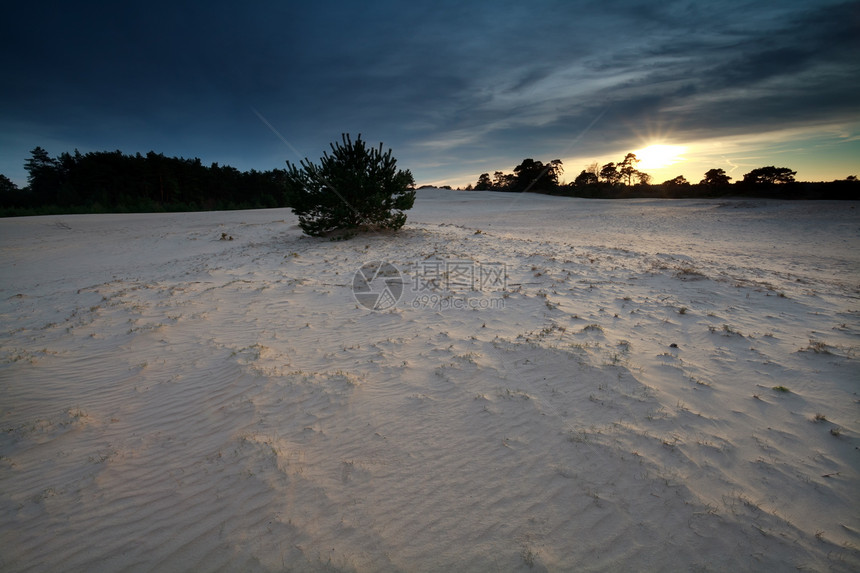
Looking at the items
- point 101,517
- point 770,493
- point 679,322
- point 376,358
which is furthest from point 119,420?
point 679,322

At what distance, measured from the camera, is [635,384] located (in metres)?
3.96

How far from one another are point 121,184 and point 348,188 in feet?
155

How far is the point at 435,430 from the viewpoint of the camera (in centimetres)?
347

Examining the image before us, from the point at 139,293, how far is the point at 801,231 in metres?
26.7

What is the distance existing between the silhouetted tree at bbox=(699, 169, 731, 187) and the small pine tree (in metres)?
39.8

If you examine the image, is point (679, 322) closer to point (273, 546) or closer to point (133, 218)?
point (273, 546)

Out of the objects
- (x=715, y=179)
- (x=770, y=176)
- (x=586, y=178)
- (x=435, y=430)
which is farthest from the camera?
(x=586, y=178)

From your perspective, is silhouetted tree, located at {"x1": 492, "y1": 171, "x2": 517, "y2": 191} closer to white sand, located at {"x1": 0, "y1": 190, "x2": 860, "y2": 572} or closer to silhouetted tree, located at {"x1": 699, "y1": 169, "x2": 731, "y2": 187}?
silhouetted tree, located at {"x1": 699, "y1": 169, "x2": 731, "y2": 187}

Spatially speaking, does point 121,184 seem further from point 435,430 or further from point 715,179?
point 715,179

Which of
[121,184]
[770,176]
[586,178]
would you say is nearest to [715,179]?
[770,176]

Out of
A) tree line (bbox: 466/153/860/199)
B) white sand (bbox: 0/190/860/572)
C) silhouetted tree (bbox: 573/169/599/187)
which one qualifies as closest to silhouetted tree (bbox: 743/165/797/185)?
tree line (bbox: 466/153/860/199)

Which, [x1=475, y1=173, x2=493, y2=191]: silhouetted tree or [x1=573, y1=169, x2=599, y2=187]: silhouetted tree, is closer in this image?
[x1=573, y1=169, x2=599, y2=187]: silhouetted tree

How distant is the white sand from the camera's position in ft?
7.88

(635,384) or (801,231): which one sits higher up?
(801,231)
